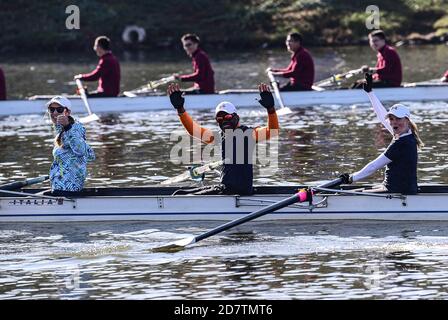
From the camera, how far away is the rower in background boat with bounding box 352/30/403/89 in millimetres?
40000

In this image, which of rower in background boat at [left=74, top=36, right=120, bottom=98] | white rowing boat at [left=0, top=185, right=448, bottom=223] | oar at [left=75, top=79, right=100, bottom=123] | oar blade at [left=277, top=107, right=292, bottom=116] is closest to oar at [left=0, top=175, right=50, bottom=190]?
white rowing boat at [left=0, top=185, right=448, bottom=223]

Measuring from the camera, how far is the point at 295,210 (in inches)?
930

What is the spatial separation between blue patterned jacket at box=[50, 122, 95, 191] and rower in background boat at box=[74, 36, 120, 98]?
16104mm

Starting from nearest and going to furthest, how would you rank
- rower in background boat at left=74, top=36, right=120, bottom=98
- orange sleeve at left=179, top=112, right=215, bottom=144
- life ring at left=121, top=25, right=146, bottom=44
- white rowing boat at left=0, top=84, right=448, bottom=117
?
1. orange sleeve at left=179, top=112, right=215, bottom=144
2. rower in background boat at left=74, top=36, right=120, bottom=98
3. white rowing boat at left=0, top=84, right=448, bottom=117
4. life ring at left=121, top=25, right=146, bottom=44

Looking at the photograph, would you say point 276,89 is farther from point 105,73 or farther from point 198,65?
point 105,73

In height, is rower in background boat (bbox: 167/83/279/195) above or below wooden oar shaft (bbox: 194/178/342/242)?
above

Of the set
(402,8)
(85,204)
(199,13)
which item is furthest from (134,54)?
(85,204)

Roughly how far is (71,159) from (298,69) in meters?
17.5

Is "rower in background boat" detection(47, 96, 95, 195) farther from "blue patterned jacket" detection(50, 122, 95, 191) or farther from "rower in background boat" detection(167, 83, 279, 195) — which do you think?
"rower in background boat" detection(167, 83, 279, 195)

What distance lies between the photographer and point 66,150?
79.3ft

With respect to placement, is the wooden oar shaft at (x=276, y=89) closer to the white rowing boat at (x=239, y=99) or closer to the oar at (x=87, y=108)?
the white rowing boat at (x=239, y=99)

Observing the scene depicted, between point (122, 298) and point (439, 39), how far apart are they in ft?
147

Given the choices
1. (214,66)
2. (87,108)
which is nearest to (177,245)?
(87,108)
